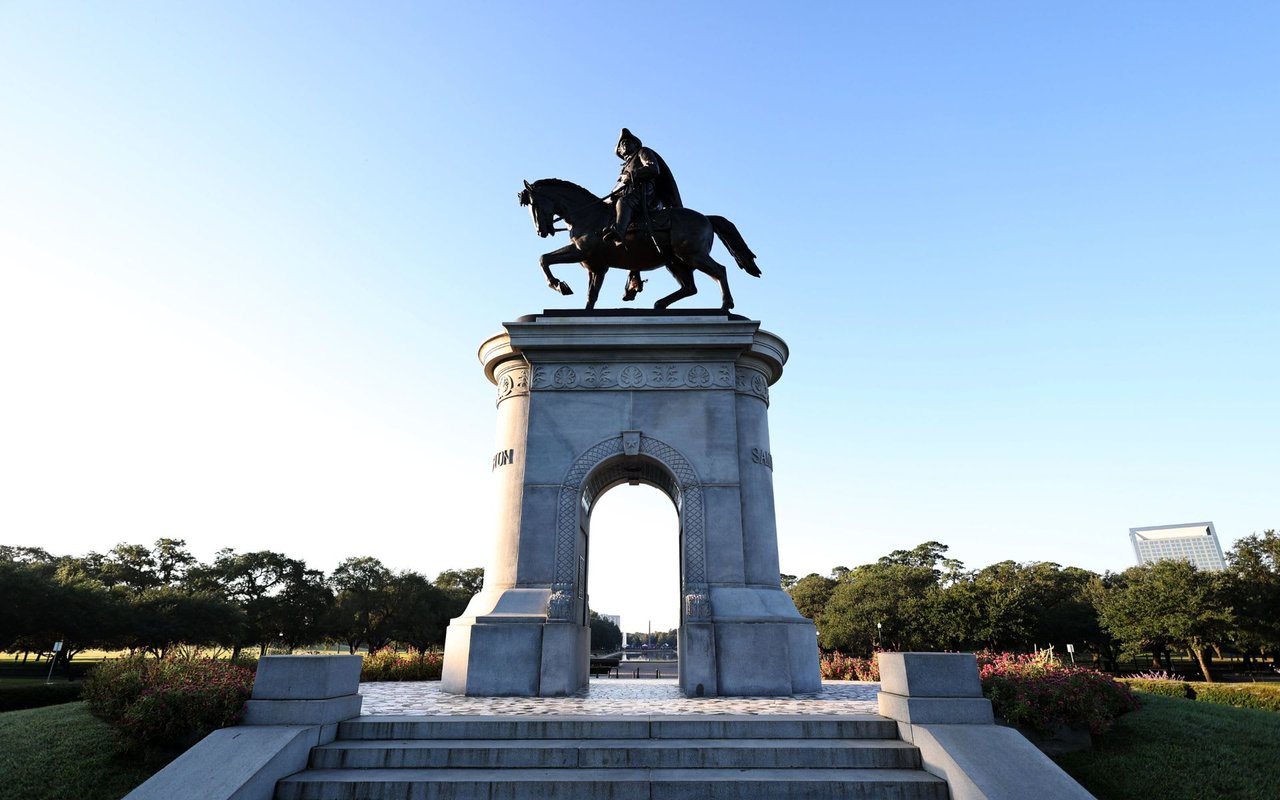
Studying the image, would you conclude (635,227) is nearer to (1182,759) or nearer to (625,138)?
(625,138)

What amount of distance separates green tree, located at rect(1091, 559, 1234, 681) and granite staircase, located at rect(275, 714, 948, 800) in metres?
55.6

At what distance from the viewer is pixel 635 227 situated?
55.7 feet

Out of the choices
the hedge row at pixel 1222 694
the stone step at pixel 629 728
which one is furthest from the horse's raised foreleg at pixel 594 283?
the hedge row at pixel 1222 694

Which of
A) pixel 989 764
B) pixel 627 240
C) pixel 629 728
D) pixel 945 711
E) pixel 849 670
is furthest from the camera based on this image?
pixel 849 670

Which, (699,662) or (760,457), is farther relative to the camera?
(760,457)

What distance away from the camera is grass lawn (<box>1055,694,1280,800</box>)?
8992 millimetres

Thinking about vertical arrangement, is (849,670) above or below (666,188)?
below

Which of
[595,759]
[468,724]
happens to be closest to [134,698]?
[468,724]

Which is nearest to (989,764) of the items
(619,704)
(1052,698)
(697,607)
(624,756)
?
(1052,698)

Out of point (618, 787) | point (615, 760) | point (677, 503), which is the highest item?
point (677, 503)

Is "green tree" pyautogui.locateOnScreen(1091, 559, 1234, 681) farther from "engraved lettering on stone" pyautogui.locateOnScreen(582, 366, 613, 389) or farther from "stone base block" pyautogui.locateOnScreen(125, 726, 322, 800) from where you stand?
"stone base block" pyautogui.locateOnScreen(125, 726, 322, 800)

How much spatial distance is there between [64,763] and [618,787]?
8.05 metres

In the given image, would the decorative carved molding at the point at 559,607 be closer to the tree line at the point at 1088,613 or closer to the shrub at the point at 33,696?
the shrub at the point at 33,696

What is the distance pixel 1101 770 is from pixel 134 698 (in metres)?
14.6
